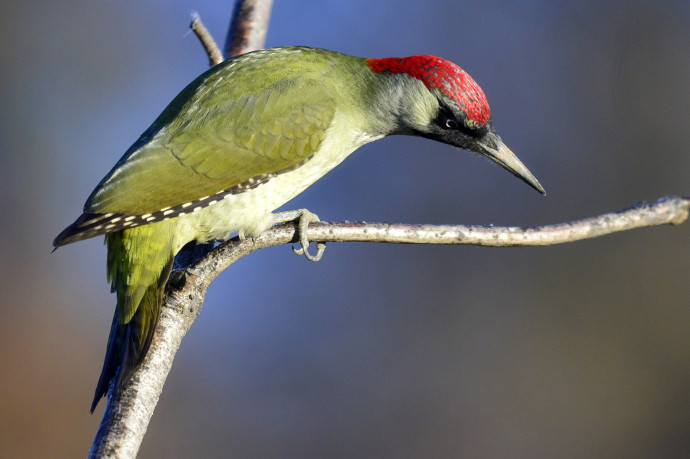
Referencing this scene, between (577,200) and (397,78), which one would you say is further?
(577,200)

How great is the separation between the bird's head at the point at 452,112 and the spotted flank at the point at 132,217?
1.65 ft

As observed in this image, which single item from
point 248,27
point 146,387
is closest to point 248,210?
point 146,387

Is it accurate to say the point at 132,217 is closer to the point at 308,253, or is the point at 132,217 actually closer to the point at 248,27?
the point at 308,253

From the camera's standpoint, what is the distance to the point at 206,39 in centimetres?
314

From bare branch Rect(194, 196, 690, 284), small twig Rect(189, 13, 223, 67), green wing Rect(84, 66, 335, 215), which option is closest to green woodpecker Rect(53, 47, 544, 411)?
green wing Rect(84, 66, 335, 215)

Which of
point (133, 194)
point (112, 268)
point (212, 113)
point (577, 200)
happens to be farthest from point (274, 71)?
point (577, 200)

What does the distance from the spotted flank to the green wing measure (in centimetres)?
2

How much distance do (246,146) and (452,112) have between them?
774 mm

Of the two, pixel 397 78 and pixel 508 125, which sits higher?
pixel 508 125

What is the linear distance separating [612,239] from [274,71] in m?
2.97

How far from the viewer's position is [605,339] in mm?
4516

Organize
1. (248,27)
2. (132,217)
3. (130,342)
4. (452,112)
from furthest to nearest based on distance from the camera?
(248,27), (452,112), (132,217), (130,342)

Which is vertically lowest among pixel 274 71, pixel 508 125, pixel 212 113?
pixel 212 113

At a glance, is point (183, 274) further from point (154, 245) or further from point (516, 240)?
point (516, 240)
